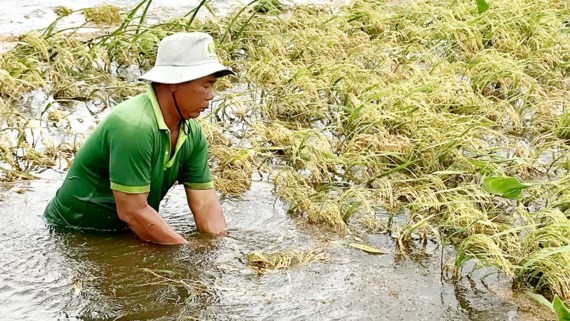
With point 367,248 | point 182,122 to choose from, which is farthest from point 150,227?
point 367,248

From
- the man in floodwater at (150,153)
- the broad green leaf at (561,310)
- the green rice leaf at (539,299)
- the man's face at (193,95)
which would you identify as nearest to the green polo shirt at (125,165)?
the man in floodwater at (150,153)

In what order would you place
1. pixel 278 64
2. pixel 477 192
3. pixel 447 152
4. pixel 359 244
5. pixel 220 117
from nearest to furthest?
1. pixel 359 244
2. pixel 477 192
3. pixel 447 152
4. pixel 220 117
5. pixel 278 64

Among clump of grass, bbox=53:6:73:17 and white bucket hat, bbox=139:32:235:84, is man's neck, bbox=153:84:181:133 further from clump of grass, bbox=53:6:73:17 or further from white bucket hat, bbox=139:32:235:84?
clump of grass, bbox=53:6:73:17

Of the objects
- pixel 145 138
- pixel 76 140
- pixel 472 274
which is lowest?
pixel 76 140

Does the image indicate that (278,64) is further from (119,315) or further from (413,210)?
(119,315)

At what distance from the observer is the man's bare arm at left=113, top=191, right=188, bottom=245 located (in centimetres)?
420

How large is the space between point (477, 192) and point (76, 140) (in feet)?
9.98

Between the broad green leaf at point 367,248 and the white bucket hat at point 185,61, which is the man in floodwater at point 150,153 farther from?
the broad green leaf at point 367,248

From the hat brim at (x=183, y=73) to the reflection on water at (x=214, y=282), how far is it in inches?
40.3

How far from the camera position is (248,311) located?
4.05 m

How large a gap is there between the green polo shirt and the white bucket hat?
162mm

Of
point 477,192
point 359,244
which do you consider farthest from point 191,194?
point 477,192

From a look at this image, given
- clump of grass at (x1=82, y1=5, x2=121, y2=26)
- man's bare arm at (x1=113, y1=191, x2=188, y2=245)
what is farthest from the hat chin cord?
clump of grass at (x1=82, y1=5, x2=121, y2=26)

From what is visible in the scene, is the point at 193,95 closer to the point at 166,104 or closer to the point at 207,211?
the point at 166,104
